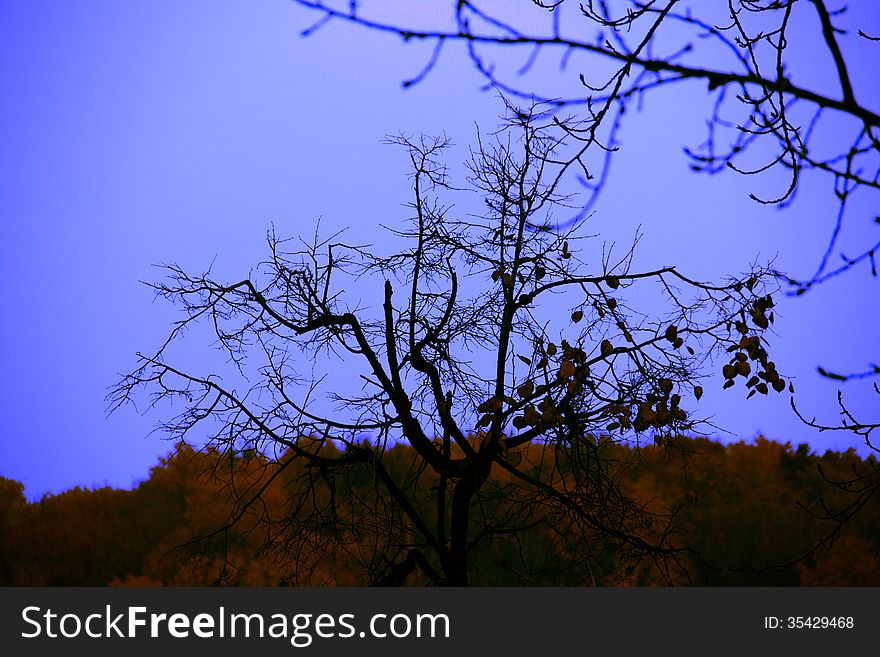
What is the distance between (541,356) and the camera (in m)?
4.57

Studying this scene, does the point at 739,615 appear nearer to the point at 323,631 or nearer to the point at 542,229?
the point at 323,631

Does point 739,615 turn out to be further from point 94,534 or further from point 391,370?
point 94,534

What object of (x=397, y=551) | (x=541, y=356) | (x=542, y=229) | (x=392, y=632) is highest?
(x=542, y=229)

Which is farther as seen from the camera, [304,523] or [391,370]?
[304,523]

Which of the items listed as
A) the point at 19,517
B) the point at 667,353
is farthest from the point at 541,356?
the point at 19,517

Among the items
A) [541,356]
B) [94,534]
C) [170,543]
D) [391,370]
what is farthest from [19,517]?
[541,356]

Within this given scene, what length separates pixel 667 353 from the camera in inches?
187

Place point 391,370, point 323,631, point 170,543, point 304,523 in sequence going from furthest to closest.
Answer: point 170,543 < point 304,523 < point 391,370 < point 323,631

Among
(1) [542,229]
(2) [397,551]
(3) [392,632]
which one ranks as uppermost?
(1) [542,229]

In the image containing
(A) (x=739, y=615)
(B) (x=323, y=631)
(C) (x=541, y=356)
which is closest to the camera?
(B) (x=323, y=631)

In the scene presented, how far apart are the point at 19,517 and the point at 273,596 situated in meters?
9.87

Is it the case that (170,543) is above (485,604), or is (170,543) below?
above

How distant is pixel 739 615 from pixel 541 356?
1.66 metres

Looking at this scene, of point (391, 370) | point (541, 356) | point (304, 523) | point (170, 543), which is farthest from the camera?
point (170, 543)
